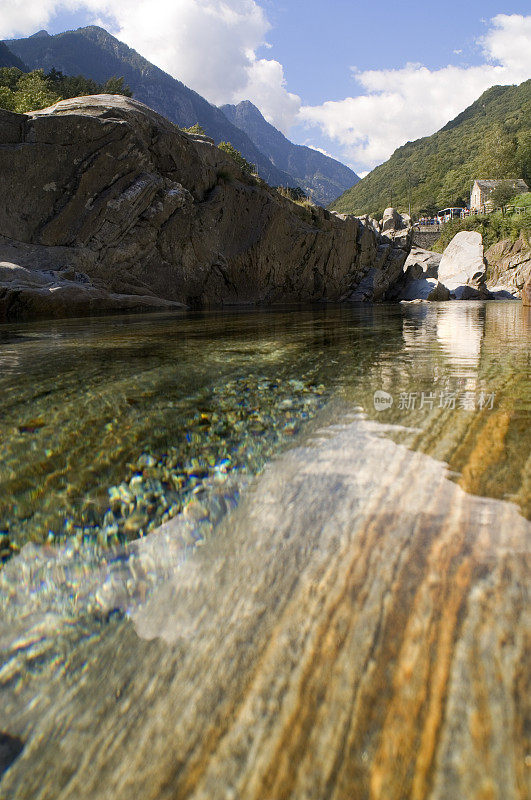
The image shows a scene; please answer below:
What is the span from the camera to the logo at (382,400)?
2.45m

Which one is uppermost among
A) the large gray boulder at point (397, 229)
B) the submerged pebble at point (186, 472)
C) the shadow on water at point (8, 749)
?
the large gray boulder at point (397, 229)

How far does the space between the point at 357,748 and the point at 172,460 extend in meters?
1.27

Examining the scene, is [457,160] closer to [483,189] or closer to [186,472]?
[483,189]

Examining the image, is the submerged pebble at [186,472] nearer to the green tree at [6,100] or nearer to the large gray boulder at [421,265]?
the green tree at [6,100]

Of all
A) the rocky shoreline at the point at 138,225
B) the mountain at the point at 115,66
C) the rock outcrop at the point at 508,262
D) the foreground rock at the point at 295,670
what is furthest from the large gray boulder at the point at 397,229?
the mountain at the point at 115,66

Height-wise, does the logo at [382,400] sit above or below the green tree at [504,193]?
below

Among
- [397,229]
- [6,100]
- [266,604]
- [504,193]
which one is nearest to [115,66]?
[504,193]

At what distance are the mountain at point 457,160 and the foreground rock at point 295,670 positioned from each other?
6435 cm

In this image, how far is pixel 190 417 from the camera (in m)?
2.34

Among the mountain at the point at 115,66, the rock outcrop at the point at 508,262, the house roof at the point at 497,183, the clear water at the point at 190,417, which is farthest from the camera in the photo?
the mountain at the point at 115,66

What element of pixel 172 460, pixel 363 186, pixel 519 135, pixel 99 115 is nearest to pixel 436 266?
pixel 99 115

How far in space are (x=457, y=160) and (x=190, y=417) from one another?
286ft

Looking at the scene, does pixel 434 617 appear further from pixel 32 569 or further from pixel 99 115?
pixel 99 115

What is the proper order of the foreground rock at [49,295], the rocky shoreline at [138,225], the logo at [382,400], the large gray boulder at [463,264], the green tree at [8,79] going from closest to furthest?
1. the logo at [382,400]
2. the foreground rock at [49,295]
3. the rocky shoreline at [138,225]
4. the green tree at [8,79]
5. the large gray boulder at [463,264]
